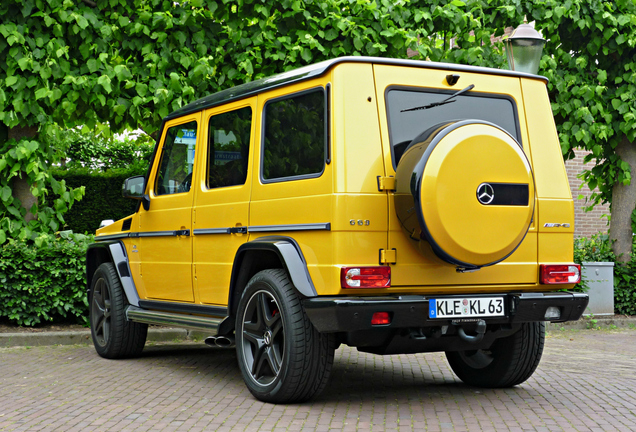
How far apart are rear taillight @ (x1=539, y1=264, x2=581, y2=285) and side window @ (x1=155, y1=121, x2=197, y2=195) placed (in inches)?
120

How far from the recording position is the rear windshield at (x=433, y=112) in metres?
5.50

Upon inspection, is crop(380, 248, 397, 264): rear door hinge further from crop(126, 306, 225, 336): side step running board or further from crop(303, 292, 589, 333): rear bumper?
crop(126, 306, 225, 336): side step running board

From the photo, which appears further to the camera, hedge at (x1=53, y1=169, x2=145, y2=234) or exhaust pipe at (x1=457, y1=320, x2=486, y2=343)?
hedge at (x1=53, y1=169, x2=145, y2=234)

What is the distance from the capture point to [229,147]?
6590 millimetres

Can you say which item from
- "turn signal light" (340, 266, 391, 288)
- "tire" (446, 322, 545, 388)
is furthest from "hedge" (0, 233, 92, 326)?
"turn signal light" (340, 266, 391, 288)

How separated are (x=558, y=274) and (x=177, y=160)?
3496 mm

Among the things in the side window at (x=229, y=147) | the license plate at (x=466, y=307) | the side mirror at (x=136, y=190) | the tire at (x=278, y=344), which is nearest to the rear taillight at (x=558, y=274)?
the license plate at (x=466, y=307)

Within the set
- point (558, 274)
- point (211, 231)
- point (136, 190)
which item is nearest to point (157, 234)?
point (136, 190)

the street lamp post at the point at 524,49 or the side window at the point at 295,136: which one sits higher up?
the street lamp post at the point at 524,49

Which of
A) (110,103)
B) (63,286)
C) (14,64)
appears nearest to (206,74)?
(110,103)

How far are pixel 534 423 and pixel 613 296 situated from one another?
23.5ft

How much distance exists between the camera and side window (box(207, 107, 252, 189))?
6355 millimetres

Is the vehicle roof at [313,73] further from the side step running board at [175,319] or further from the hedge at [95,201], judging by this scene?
the hedge at [95,201]

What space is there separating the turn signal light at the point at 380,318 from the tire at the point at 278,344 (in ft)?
1.47
